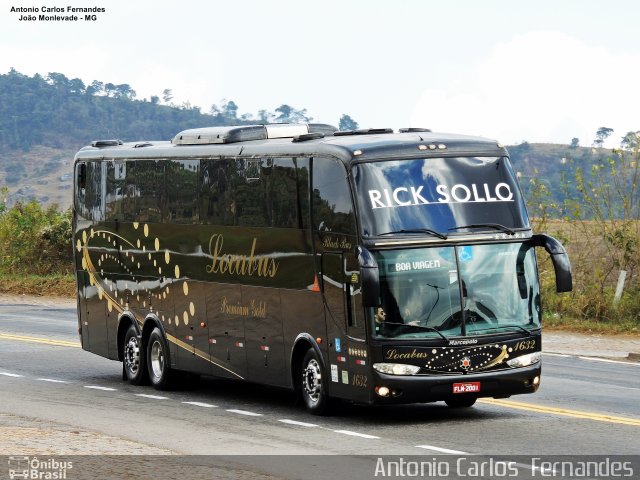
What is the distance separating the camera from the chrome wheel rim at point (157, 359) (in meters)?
22.7

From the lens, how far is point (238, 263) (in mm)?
20141

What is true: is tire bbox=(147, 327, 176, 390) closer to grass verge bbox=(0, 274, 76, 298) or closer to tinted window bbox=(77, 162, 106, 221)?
tinted window bbox=(77, 162, 106, 221)

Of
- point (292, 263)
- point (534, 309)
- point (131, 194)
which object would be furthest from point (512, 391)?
point (131, 194)

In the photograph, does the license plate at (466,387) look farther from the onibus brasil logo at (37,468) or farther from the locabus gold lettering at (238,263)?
the onibus brasil logo at (37,468)

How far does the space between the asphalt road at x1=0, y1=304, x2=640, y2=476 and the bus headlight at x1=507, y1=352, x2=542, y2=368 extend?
68 cm

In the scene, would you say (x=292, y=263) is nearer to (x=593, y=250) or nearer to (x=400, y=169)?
(x=400, y=169)

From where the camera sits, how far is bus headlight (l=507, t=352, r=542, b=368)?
17.5 m

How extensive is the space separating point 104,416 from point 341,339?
11.0 feet

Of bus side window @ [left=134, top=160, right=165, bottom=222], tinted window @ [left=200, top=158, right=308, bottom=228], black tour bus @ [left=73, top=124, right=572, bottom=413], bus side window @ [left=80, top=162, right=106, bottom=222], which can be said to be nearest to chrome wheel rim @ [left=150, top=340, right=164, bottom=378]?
black tour bus @ [left=73, top=124, right=572, bottom=413]

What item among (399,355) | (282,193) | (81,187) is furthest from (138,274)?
(399,355)

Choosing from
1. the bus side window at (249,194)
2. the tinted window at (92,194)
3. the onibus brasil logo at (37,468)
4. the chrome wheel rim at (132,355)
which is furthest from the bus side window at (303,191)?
the tinted window at (92,194)

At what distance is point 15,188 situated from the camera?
186125 millimetres

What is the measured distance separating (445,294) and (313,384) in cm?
236

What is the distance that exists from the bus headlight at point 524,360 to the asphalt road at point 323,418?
68cm
